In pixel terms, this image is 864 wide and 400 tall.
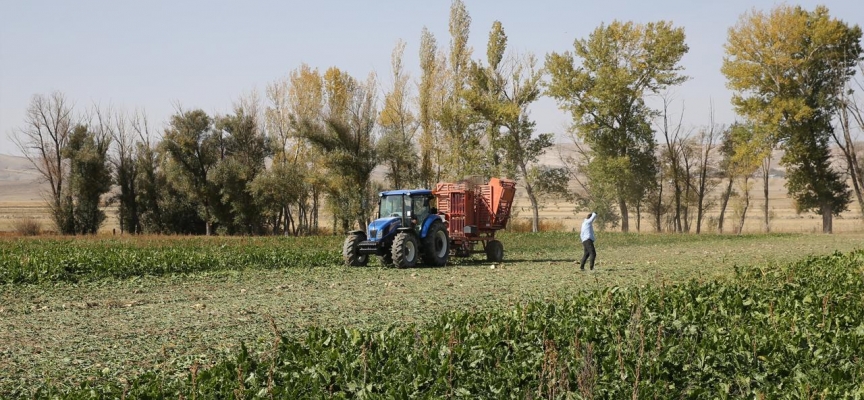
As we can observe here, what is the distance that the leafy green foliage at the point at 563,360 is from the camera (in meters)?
6.42

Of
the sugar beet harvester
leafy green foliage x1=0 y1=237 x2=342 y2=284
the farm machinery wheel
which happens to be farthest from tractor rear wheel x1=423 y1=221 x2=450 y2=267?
leafy green foliage x1=0 y1=237 x2=342 y2=284

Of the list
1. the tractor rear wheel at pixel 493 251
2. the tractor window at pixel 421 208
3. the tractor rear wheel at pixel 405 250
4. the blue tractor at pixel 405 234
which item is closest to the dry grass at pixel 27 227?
the blue tractor at pixel 405 234

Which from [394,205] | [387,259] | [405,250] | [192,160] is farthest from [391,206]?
[192,160]

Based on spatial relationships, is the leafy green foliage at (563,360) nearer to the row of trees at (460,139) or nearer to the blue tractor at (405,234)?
the blue tractor at (405,234)

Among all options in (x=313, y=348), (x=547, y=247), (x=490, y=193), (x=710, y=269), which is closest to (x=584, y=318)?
(x=313, y=348)

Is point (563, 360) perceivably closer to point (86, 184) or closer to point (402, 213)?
point (402, 213)

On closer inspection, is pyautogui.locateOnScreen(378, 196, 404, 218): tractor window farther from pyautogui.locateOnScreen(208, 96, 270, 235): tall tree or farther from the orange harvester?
pyautogui.locateOnScreen(208, 96, 270, 235): tall tree

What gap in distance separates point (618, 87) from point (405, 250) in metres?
28.9

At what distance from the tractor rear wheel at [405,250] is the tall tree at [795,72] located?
31726 millimetres

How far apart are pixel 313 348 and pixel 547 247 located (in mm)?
26730

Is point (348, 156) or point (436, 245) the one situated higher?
point (348, 156)

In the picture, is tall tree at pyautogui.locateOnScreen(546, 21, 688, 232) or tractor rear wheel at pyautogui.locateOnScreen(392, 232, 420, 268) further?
tall tree at pyautogui.locateOnScreen(546, 21, 688, 232)

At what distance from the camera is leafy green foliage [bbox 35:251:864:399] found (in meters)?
6.42

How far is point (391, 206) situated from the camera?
2222cm
